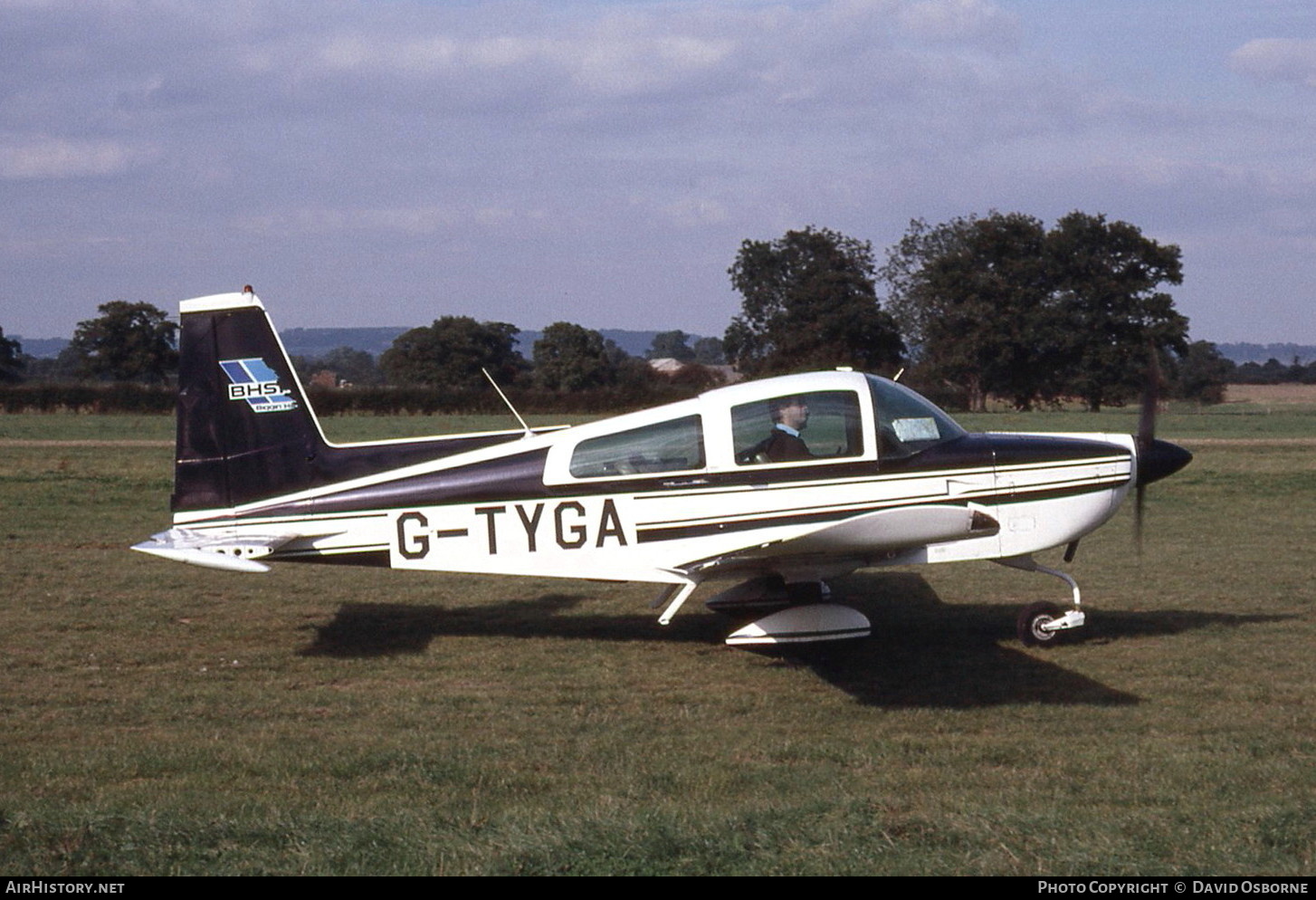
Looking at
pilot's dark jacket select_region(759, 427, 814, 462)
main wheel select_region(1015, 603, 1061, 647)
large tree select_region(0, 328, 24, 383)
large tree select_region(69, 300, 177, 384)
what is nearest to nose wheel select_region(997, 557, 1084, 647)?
main wheel select_region(1015, 603, 1061, 647)

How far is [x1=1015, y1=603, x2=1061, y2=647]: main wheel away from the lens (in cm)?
885

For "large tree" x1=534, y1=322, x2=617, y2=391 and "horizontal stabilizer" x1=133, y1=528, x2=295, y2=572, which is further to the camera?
"large tree" x1=534, y1=322, x2=617, y2=391

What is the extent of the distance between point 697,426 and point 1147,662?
341cm

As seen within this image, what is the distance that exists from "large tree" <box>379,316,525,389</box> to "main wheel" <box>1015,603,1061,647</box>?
5840 centimetres

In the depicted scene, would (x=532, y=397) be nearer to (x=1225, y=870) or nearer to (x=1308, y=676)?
(x=1308, y=676)

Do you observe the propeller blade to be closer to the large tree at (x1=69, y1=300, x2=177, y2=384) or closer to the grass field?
the grass field

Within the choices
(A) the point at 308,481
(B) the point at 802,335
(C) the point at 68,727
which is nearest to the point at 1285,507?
(A) the point at 308,481

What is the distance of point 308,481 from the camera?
28.6 feet

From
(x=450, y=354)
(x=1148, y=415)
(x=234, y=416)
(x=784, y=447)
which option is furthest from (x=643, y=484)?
(x=450, y=354)

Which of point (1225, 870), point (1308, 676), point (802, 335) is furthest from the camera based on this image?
point (802, 335)

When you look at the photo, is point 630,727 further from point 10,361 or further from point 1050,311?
point 10,361

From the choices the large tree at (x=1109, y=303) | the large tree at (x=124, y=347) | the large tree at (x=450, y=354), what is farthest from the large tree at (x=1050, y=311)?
the large tree at (x=124, y=347)

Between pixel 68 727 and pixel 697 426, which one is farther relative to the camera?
pixel 697 426

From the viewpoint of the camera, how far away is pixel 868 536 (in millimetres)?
7223
